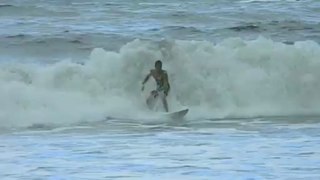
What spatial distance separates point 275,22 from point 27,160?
65.0 ft

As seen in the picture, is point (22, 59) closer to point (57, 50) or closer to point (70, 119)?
point (57, 50)

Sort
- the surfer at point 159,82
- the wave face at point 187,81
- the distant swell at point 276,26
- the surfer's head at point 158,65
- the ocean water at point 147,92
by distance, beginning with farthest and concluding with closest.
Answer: the distant swell at point 276,26
the surfer's head at point 158,65
the surfer at point 159,82
the wave face at point 187,81
the ocean water at point 147,92

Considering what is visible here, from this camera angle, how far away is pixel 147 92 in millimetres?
16766

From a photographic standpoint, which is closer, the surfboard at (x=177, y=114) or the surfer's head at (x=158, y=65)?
the surfboard at (x=177, y=114)

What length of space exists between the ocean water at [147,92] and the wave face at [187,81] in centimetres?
2

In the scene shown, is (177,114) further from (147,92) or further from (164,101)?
(147,92)

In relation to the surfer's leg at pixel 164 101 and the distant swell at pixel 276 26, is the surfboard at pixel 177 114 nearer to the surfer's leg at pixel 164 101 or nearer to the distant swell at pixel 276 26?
the surfer's leg at pixel 164 101

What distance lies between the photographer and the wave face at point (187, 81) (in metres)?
16.0

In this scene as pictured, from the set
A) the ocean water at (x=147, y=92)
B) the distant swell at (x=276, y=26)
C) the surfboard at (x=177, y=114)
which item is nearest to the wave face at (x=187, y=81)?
the ocean water at (x=147, y=92)

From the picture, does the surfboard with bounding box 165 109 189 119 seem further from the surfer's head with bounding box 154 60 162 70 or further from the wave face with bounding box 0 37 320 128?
the surfer's head with bounding box 154 60 162 70

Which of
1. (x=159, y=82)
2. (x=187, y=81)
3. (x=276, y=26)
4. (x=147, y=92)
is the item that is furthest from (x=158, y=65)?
(x=276, y=26)

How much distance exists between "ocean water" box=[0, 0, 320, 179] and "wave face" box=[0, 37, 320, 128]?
0.07 feet

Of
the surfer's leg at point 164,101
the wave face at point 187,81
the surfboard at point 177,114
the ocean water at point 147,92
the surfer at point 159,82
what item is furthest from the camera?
the surfer at point 159,82

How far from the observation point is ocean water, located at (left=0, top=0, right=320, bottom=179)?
10.4 m
